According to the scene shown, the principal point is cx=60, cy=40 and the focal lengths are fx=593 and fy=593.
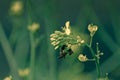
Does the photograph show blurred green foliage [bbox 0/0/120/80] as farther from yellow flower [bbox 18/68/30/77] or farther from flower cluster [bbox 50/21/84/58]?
flower cluster [bbox 50/21/84/58]

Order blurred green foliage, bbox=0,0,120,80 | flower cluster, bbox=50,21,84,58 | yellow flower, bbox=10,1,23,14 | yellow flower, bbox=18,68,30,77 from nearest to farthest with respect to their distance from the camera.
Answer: flower cluster, bbox=50,21,84,58
yellow flower, bbox=18,68,30,77
blurred green foliage, bbox=0,0,120,80
yellow flower, bbox=10,1,23,14

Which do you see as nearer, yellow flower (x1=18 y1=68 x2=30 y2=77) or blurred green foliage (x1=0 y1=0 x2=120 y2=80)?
yellow flower (x1=18 y1=68 x2=30 y2=77)

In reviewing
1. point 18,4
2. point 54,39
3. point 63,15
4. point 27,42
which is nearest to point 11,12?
point 18,4

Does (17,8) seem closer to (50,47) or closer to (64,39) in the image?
(50,47)

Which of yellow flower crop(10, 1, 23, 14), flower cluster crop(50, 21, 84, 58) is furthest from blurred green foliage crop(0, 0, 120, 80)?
flower cluster crop(50, 21, 84, 58)

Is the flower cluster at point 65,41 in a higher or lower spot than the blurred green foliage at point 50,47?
lower

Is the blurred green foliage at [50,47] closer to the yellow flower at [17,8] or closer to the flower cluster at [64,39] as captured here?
the yellow flower at [17,8]

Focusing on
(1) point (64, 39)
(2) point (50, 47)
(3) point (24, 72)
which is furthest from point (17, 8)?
(1) point (64, 39)

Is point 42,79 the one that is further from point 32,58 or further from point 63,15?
point 63,15

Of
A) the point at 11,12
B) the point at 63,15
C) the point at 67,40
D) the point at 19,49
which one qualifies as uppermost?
the point at 63,15

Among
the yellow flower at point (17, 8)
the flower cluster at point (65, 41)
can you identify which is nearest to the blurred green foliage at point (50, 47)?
the yellow flower at point (17, 8)

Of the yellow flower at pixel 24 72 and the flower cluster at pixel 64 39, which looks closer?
Result: the flower cluster at pixel 64 39
